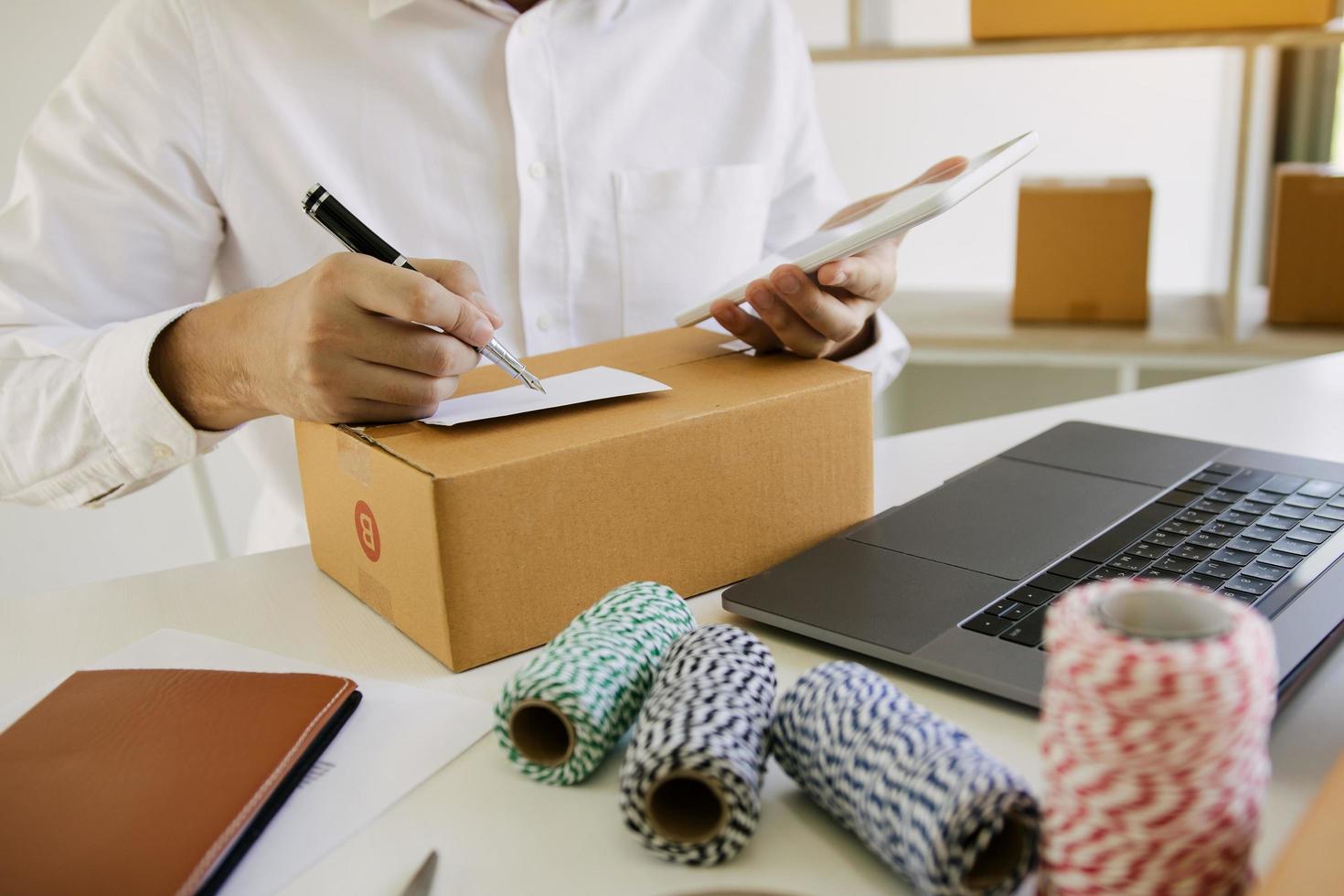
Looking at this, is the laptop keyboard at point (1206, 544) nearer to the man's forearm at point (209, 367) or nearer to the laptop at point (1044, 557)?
the laptop at point (1044, 557)

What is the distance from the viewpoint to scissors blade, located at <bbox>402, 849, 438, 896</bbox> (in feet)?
1.61

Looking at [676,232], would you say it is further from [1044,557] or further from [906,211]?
[1044,557]

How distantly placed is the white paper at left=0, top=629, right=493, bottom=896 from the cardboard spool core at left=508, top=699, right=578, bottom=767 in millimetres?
49

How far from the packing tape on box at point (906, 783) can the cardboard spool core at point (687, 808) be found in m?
0.04

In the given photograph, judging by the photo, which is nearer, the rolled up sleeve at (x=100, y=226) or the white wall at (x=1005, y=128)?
the rolled up sleeve at (x=100, y=226)

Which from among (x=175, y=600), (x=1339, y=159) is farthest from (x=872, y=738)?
(x=1339, y=159)

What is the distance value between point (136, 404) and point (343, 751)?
1.35ft

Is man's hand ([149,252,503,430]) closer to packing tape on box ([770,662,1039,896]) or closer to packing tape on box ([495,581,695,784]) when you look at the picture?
packing tape on box ([495,581,695,784])

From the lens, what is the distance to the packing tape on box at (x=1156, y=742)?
363 mm

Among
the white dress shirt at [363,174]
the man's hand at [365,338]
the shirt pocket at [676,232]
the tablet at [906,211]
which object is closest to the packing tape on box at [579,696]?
the man's hand at [365,338]

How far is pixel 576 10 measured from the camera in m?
1.27

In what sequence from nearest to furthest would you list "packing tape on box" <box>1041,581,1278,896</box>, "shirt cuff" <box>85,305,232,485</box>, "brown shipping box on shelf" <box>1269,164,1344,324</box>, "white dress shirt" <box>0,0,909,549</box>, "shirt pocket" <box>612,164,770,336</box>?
"packing tape on box" <box>1041,581,1278,896</box> → "shirt cuff" <box>85,305,232,485</box> → "white dress shirt" <box>0,0,909,549</box> → "shirt pocket" <box>612,164,770,336</box> → "brown shipping box on shelf" <box>1269,164,1344,324</box>

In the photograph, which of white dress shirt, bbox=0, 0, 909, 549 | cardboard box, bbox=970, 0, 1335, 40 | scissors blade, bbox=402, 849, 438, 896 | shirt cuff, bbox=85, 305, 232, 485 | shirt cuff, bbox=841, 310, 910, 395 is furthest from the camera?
cardboard box, bbox=970, 0, 1335, 40

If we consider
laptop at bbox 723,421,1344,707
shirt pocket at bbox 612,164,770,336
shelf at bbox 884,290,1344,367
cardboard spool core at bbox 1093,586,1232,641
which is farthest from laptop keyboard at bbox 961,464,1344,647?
shelf at bbox 884,290,1344,367
